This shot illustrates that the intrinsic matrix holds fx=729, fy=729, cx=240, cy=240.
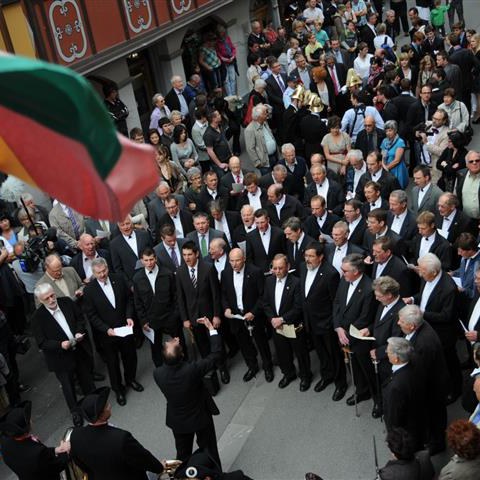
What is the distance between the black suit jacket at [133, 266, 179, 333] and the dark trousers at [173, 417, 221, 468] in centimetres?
194

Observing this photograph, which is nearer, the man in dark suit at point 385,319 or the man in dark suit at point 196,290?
the man in dark suit at point 385,319

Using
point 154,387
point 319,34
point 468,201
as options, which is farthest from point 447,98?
A: point 319,34

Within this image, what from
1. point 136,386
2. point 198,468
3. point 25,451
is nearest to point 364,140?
point 136,386

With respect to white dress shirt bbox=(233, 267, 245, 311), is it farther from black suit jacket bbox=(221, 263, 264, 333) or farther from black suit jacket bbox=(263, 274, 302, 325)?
black suit jacket bbox=(263, 274, 302, 325)

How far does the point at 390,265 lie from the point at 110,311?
3166 millimetres

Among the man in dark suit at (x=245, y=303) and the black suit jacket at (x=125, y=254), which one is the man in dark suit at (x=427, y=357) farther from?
the black suit jacket at (x=125, y=254)

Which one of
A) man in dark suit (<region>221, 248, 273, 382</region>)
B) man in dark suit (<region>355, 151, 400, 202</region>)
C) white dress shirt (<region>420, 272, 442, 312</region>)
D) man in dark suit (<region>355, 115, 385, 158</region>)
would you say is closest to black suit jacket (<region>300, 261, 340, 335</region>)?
man in dark suit (<region>221, 248, 273, 382</region>)

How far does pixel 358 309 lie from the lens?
718cm

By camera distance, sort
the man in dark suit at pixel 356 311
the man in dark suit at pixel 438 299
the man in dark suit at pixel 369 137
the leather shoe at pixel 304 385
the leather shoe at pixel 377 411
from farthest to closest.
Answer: the man in dark suit at pixel 369 137
the leather shoe at pixel 304 385
the leather shoe at pixel 377 411
the man in dark suit at pixel 356 311
the man in dark suit at pixel 438 299

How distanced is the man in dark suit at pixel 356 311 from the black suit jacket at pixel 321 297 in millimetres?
168

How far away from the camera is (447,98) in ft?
36.2

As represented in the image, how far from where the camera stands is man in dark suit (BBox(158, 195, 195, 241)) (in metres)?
9.42

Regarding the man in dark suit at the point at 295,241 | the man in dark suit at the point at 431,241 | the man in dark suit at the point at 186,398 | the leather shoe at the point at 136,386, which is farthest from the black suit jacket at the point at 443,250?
the leather shoe at the point at 136,386

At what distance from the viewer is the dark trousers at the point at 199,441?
6.66 m
